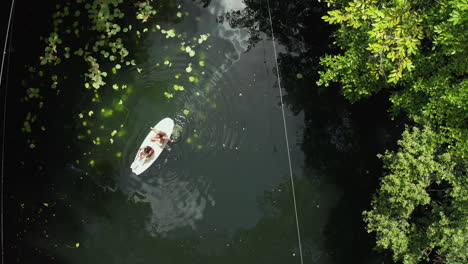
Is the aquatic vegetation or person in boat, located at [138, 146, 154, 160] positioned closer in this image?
person in boat, located at [138, 146, 154, 160]

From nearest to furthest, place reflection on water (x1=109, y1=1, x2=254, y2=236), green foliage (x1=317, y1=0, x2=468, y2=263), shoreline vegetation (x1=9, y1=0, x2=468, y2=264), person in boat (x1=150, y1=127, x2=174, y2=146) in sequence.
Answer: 1. green foliage (x1=317, y1=0, x2=468, y2=263)
2. shoreline vegetation (x1=9, y1=0, x2=468, y2=264)
3. person in boat (x1=150, y1=127, x2=174, y2=146)
4. reflection on water (x1=109, y1=1, x2=254, y2=236)

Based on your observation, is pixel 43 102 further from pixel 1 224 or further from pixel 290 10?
pixel 290 10

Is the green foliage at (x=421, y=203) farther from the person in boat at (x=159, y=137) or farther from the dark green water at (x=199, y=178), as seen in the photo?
the person in boat at (x=159, y=137)

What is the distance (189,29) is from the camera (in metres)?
9.77

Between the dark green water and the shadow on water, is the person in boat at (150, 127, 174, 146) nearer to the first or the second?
the dark green water

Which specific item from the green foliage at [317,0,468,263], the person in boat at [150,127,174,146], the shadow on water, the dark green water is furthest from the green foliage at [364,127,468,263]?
the person in boat at [150,127,174,146]

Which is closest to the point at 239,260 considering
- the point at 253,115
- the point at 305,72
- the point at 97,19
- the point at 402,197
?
the point at 253,115

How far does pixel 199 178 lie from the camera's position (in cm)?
955

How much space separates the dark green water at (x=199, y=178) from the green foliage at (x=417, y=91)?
141cm

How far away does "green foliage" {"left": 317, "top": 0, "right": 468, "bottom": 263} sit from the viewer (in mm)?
5945

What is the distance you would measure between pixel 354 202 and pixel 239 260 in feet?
10.1

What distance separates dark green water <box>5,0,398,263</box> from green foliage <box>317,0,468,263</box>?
141cm

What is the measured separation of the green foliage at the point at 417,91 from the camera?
→ 5945 mm

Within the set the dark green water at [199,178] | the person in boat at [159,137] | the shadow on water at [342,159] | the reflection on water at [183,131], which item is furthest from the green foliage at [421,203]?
the person in boat at [159,137]
